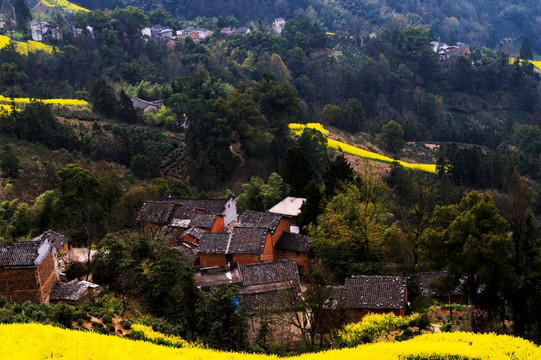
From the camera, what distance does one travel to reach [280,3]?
12462 centimetres

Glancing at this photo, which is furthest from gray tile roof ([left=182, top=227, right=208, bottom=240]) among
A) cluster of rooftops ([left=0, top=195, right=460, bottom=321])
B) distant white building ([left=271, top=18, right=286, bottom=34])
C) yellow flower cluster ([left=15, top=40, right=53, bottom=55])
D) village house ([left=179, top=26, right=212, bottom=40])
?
distant white building ([left=271, top=18, right=286, bottom=34])

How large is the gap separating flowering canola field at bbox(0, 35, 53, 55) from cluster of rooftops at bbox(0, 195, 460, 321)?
44294mm

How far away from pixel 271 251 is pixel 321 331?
33.4 feet

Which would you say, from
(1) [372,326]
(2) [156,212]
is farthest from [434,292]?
(2) [156,212]

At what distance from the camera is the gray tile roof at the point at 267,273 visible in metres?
27.6

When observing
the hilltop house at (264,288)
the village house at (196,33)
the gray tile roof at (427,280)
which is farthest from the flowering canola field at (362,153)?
the village house at (196,33)

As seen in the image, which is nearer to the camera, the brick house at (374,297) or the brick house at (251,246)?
the brick house at (374,297)

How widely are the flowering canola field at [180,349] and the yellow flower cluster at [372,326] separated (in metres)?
2.82

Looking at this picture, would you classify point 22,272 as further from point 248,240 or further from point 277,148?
point 277,148

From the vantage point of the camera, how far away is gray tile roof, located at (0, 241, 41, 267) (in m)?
23.9

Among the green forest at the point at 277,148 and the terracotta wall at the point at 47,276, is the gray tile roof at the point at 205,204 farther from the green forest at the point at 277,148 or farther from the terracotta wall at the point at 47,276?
the terracotta wall at the point at 47,276

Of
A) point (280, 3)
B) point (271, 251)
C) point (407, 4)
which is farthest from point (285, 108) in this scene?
point (407, 4)

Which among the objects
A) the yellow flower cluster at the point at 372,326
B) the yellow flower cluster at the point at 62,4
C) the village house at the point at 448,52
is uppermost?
the yellow flower cluster at the point at 62,4

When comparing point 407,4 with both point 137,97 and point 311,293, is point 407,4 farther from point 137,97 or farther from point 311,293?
point 311,293
